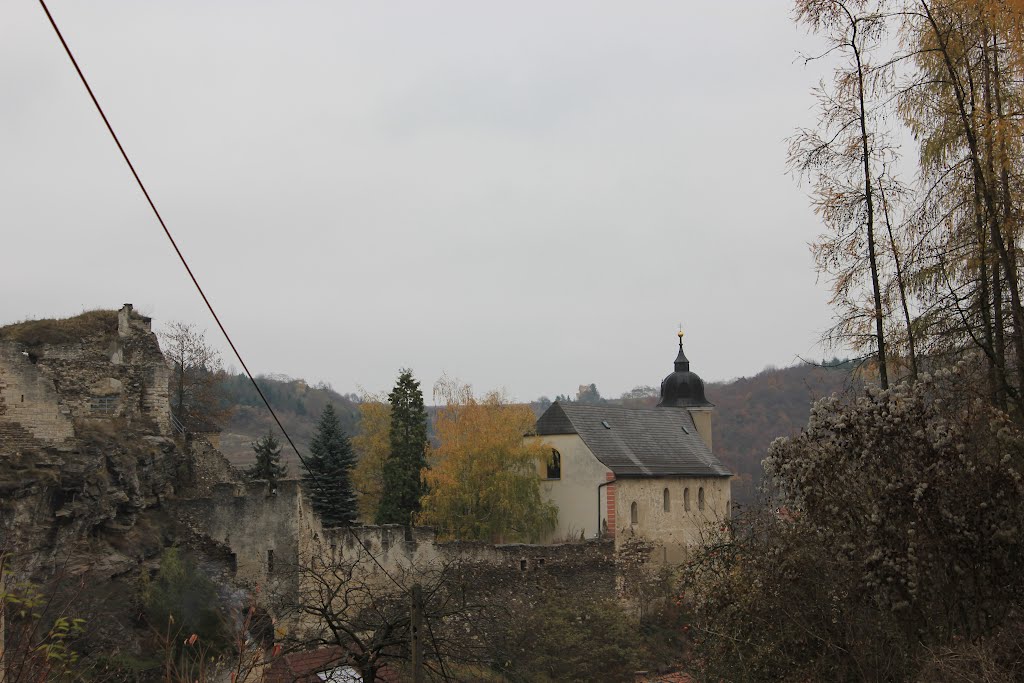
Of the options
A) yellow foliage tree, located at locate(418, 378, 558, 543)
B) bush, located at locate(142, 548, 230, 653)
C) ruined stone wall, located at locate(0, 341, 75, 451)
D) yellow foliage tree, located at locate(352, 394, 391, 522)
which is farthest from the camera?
yellow foliage tree, located at locate(352, 394, 391, 522)

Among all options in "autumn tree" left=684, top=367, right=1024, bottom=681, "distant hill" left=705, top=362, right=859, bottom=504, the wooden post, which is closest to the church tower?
"distant hill" left=705, top=362, right=859, bottom=504

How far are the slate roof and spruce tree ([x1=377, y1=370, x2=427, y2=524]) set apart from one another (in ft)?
15.4

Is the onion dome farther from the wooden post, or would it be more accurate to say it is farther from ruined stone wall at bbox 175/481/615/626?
the wooden post

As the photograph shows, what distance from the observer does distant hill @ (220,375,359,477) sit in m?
73.1

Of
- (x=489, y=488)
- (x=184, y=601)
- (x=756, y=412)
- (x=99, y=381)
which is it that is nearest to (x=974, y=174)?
(x=184, y=601)

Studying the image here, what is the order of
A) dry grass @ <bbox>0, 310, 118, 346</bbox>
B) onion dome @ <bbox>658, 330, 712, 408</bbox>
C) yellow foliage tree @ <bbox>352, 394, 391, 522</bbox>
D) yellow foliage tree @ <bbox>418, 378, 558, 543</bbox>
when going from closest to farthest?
dry grass @ <bbox>0, 310, 118, 346</bbox>
yellow foliage tree @ <bbox>418, 378, 558, 543</bbox>
yellow foliage tree @ <bbox>352, 394, 391, 522</bbox>
onion dome @ <bbox>658, 330, 712, 408</bbox>

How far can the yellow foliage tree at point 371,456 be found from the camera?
1743 inches

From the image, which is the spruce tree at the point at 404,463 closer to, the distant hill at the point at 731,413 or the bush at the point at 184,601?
the bush at the point at 184,601

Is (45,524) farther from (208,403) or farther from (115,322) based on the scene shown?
(208,403)

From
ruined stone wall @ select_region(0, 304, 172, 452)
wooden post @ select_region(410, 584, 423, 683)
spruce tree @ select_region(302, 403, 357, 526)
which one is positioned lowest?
wooden post @ select_region(410, 584, 423, 683)

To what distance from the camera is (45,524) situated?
21.0 m

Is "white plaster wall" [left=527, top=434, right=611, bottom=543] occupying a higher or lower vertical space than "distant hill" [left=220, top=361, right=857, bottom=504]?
lower

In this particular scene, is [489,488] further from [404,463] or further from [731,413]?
[731,413]

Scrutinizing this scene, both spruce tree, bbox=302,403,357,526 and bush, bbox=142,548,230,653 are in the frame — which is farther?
spruce tree, bbox=302,403,357,526
